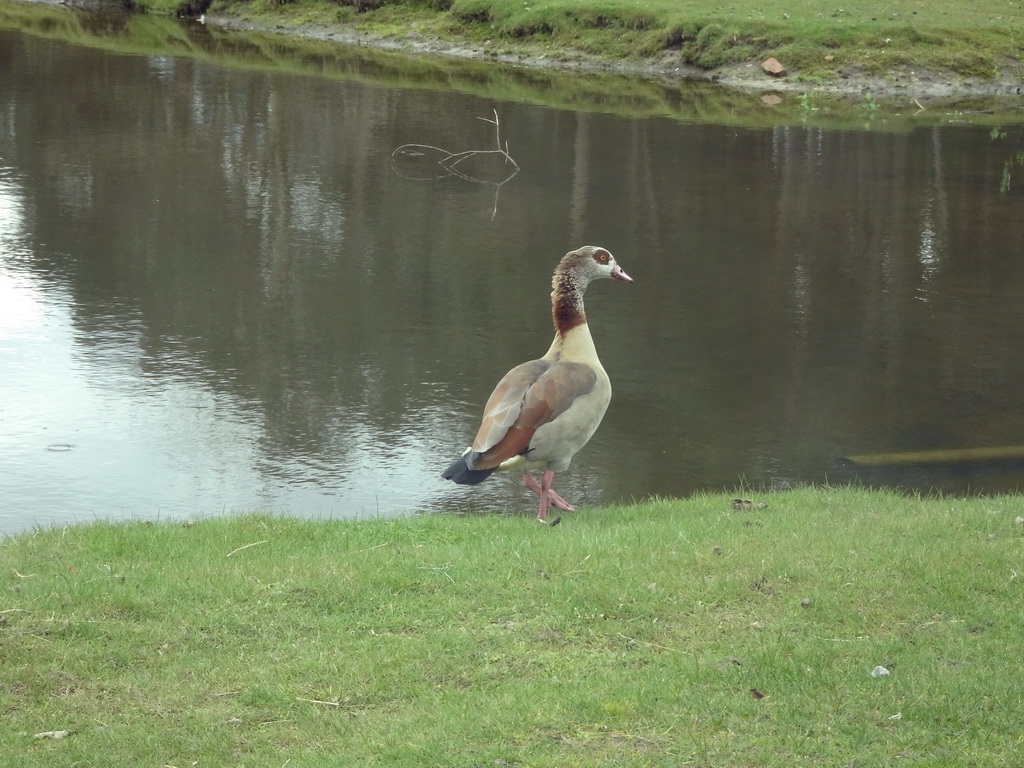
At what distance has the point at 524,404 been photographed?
9578 millimetres

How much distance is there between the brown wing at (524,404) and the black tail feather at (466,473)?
39 mm

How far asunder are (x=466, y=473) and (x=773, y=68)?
33.4 metres

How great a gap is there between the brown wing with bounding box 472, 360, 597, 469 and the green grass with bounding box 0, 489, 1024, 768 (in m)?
0.62

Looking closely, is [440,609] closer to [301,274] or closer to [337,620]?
[337,620]

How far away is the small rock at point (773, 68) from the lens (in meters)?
39.6

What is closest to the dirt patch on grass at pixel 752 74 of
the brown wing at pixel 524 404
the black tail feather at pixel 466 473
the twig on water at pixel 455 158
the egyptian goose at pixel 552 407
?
the twig on water at pixel 455 158

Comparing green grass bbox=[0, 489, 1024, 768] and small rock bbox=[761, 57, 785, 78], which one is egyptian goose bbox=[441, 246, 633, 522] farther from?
small rock bbox=[761, 57, 785, 78]

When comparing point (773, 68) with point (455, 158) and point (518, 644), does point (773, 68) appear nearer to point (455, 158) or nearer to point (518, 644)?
point (455, 158)

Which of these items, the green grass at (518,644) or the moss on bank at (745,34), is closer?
the green grass at (518,644)

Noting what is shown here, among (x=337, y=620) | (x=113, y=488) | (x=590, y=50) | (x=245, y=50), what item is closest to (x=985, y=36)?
(x=590, y=50)

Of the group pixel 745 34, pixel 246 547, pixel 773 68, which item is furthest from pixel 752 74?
pixel 246 547

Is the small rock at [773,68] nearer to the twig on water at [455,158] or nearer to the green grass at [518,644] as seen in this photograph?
the twig on water at [455,158]

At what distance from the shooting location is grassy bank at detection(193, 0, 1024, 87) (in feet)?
131

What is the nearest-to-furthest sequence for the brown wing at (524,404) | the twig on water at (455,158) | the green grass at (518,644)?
the green grass at (518,644)
the brown wing at (524,404)
the twig on water at (455,158)
